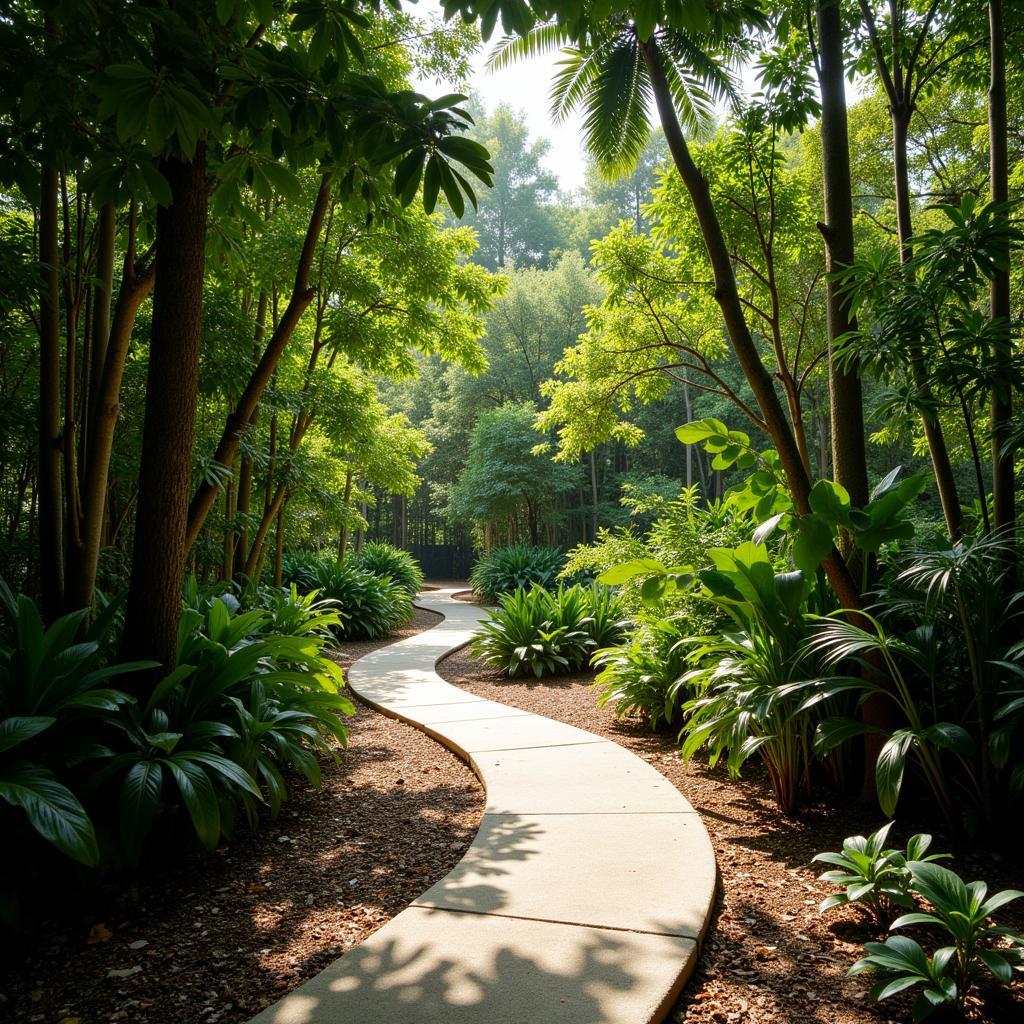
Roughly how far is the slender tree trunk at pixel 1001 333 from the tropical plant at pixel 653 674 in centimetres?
184

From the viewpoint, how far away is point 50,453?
10.9ft

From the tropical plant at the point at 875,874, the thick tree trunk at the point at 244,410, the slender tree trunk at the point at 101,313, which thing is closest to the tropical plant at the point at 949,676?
the tropical plant at the point at 875,874

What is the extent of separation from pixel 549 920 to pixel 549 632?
4.81 m

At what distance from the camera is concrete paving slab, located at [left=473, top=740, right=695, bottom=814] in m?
3.08

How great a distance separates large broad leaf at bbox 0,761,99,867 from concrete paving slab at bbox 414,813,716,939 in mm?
974

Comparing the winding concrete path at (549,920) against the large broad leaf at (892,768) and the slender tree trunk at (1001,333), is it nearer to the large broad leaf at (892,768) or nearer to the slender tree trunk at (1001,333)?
the large broad leaf at (892,768)

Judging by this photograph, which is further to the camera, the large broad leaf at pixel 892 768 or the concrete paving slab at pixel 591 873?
the large broad leaf at pixel 892 768

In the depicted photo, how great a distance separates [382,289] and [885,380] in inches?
236

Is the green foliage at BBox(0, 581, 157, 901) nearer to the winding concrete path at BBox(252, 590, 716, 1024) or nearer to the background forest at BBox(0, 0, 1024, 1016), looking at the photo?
the background forest at BBox(0, 0, 1024, 1016)

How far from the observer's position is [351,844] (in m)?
2.82

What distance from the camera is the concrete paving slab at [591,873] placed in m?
2.10

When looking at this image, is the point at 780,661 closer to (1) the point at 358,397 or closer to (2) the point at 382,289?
(1) the point at 358,397

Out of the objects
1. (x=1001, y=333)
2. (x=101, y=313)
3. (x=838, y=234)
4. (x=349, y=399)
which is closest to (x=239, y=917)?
(x=101, y=313)

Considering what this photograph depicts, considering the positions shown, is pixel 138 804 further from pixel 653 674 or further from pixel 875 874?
pixel 653 674
